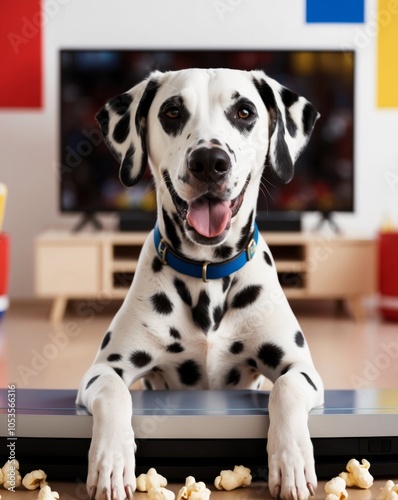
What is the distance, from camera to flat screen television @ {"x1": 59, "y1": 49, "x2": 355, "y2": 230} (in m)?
5.46

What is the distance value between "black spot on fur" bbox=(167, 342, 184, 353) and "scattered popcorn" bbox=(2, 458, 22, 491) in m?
0.45

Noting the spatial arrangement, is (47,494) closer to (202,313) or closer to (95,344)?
(202,313)

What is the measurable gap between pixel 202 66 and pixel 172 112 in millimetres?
3577

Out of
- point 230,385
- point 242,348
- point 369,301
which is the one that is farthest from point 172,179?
point 369,301

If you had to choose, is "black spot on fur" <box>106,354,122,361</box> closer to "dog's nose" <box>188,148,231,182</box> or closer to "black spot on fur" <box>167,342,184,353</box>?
"black spot on fur" <box>167,342,184,353</box>

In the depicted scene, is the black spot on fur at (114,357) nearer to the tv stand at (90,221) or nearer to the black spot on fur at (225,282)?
the black spot on fur at (225,282)

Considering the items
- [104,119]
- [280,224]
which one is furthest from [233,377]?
[280,224]

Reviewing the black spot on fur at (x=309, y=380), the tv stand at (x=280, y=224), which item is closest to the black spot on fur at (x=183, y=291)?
the black spot on fur at (x=309, y=380)

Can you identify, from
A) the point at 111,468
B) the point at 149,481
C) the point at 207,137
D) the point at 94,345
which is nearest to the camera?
the point at 111,468

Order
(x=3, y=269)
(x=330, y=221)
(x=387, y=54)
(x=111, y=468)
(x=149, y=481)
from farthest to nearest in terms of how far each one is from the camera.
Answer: (x=387, y=54), (x=330, y=221), (x=3, y=269), (x=149, y=481), (x=111, y=468)

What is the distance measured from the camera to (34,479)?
188 centimetres

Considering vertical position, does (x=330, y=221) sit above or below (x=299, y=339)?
above

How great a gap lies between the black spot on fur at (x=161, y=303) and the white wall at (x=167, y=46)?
390cm

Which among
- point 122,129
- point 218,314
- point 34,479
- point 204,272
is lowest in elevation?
point 34,479
